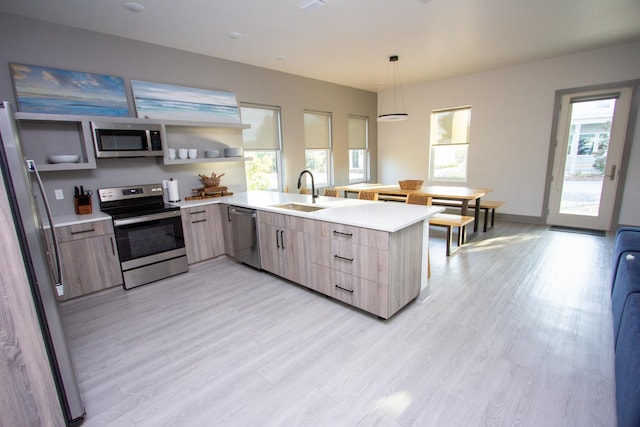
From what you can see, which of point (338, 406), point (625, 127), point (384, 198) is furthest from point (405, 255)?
point (625, 127)

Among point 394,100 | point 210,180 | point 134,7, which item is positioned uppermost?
point 134,7

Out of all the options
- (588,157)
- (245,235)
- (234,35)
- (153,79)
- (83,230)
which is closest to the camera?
(83,230)

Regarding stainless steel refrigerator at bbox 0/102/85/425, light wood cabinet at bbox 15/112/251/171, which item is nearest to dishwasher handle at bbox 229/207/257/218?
light wood cabinet at bbox 15/112/251/171

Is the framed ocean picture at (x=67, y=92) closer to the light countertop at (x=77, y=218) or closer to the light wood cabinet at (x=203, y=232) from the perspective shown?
the light countertop at (x=77, y=218)

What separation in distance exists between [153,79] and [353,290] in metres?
3.68

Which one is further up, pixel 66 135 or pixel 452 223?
pixel 66 135

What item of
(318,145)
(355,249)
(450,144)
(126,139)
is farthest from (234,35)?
(450,144)

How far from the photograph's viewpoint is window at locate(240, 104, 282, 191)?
4957mm

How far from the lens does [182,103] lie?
13.2 feet

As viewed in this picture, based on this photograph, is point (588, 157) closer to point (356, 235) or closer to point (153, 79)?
point (356, 235)

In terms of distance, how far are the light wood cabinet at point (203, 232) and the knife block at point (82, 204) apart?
0.96 m

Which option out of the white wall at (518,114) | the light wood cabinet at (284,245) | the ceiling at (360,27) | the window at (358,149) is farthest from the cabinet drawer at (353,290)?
the white wall at (518,114)

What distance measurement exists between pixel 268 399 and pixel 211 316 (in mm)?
1190

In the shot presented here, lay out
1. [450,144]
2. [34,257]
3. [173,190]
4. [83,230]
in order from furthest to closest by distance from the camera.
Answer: [450,144] < [173,190] < [83,230] < [34,257]
